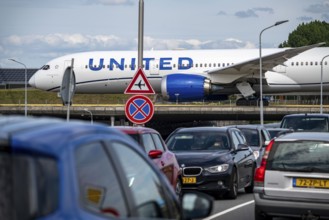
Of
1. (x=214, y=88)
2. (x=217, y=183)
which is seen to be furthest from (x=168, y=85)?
(x=217, y=183)

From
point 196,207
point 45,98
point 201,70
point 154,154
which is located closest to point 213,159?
point 154,154

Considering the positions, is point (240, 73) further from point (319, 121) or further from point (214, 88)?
point (319, 121)

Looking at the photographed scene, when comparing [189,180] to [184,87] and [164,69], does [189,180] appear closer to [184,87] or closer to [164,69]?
[184,87]

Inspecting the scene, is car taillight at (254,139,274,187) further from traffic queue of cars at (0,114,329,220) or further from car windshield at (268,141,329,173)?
traffic queue of cars at (0,114,329,220)

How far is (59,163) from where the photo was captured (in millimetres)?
Answer: 3426

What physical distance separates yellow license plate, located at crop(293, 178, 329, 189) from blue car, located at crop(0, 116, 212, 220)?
6805 mm

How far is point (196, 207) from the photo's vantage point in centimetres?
472

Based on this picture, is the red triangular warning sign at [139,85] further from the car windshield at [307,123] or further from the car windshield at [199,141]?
the car windshield at [307,123]

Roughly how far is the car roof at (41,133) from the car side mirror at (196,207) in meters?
0.81

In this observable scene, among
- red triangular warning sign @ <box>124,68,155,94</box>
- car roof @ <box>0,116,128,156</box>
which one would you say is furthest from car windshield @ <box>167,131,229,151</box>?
car roof @ <box>0,116,128,156</box>

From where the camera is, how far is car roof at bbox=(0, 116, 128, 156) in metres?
3.42

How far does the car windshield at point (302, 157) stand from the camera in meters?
11.4

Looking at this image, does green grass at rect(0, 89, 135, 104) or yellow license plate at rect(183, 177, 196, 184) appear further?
green grass at rect(0, 89, 135, 104)

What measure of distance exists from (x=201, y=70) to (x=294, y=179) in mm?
42919
